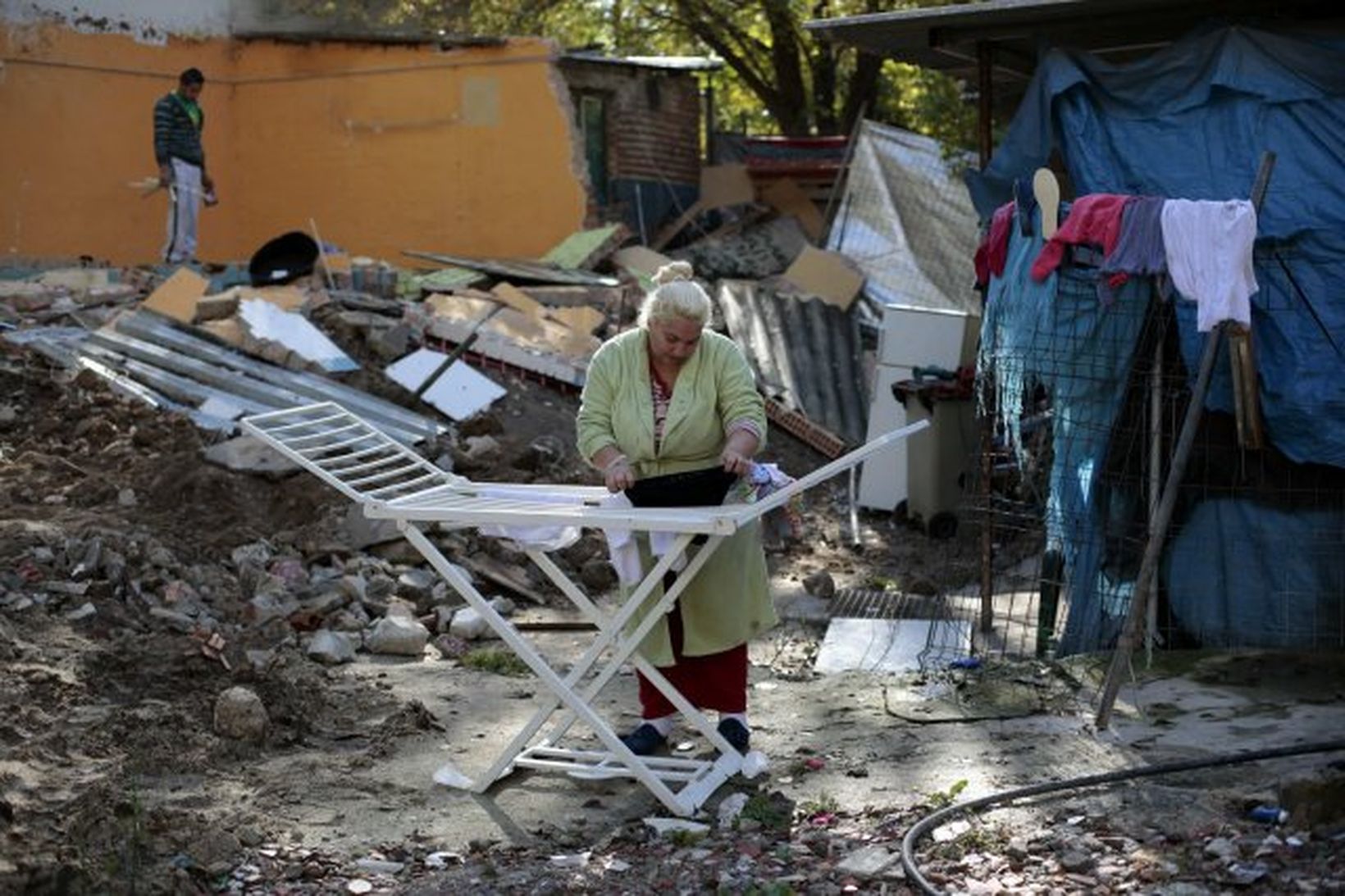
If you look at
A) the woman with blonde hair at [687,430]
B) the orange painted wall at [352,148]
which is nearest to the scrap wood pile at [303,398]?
the orange painted wall at [352,148]

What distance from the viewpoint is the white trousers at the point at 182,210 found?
55.7 feet

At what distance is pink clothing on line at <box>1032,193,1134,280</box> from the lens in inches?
291

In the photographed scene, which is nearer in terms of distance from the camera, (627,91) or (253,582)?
(253,582)

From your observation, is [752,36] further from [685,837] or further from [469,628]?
[685,837]

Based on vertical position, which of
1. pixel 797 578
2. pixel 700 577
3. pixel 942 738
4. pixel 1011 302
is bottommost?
pixel 797 578

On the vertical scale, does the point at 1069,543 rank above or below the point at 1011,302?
below

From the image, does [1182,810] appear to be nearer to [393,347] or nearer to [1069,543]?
[1069,543]

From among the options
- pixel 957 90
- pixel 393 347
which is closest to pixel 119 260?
pixel 393 347

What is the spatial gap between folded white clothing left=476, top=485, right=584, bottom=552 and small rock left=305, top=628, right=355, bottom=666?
7.33 feet

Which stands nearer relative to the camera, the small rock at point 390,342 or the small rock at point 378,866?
the small rock at point 378,866

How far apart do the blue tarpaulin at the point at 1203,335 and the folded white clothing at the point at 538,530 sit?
8.01 ft

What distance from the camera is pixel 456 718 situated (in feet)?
25.0

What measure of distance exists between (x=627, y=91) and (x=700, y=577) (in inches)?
624

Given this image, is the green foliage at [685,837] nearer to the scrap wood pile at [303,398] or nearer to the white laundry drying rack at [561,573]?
the white laundry drying rack at [561,573]
